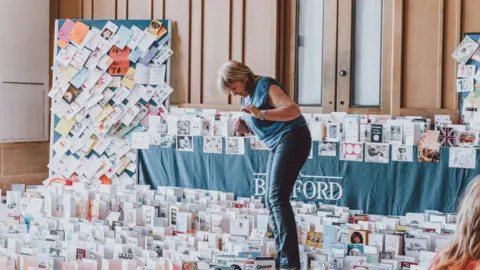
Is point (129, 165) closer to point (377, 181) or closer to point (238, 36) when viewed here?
point (238, 36)

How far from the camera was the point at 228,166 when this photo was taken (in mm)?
6102

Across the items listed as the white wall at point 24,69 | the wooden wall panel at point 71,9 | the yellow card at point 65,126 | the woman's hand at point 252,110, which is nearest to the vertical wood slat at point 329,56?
the woman's hand at point 252,110

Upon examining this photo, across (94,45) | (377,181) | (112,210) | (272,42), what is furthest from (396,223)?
(94,45)

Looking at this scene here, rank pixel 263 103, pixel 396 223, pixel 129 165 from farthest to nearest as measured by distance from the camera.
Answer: pixel 129 165 → pixel 396 223 → pixel 263 103

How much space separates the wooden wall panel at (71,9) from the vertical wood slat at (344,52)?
9.82 ft

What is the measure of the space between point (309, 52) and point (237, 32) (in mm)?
736

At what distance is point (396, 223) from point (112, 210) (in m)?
2.08

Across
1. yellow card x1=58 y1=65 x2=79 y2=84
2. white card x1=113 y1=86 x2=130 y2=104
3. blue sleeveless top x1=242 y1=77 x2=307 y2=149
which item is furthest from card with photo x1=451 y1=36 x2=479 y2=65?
yellow card x1=58 y1=65 x2=79 y2=84

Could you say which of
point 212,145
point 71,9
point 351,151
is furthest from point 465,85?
point 71,9

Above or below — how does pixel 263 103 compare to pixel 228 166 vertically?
above

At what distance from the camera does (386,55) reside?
625 centimetres

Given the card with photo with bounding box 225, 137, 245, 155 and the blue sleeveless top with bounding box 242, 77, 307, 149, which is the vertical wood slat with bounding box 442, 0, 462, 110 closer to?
the card with photo with bounding box 225, 137, 245, 155

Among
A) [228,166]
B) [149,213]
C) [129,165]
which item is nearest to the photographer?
[149,213]

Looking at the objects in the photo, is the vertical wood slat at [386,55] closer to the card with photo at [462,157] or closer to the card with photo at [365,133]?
the card with photo at [365,133]
